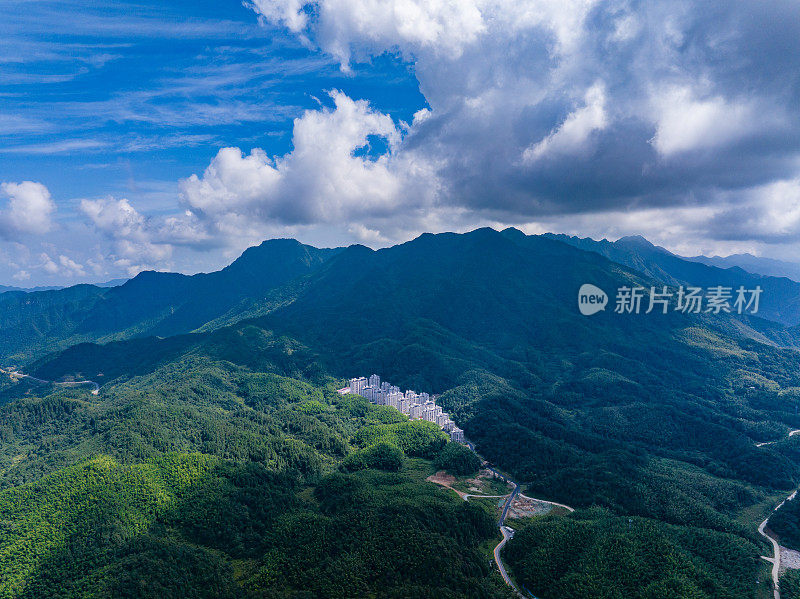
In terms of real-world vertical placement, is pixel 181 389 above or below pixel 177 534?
above

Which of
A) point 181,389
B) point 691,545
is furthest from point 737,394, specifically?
point 181,389

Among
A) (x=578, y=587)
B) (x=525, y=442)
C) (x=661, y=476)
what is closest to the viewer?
(x=578, y=587)

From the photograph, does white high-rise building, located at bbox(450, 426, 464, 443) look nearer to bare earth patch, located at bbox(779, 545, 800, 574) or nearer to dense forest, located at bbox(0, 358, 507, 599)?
dense forest, located at bbox(0, 358, 507, 599)

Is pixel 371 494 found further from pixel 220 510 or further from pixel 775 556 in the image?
pixel 775 556

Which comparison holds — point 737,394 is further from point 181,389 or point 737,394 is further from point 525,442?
point 181,389

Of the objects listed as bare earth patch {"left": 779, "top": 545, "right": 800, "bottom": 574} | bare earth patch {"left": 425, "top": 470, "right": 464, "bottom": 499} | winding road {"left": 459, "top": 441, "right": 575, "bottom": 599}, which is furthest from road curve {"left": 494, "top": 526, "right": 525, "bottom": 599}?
bare earth patch {"left": 779, "top": 545, "right": 800, "bottom": 574}

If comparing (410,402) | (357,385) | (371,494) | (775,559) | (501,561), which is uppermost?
(357,385)

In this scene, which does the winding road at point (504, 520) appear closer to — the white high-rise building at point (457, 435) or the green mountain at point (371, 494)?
the green mountain at point (371, 494)

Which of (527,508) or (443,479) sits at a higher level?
(527,508)

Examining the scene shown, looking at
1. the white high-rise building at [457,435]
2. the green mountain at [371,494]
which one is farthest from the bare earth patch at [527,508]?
the white high-rise building at [457,435]

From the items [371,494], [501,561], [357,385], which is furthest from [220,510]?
[357,385]
